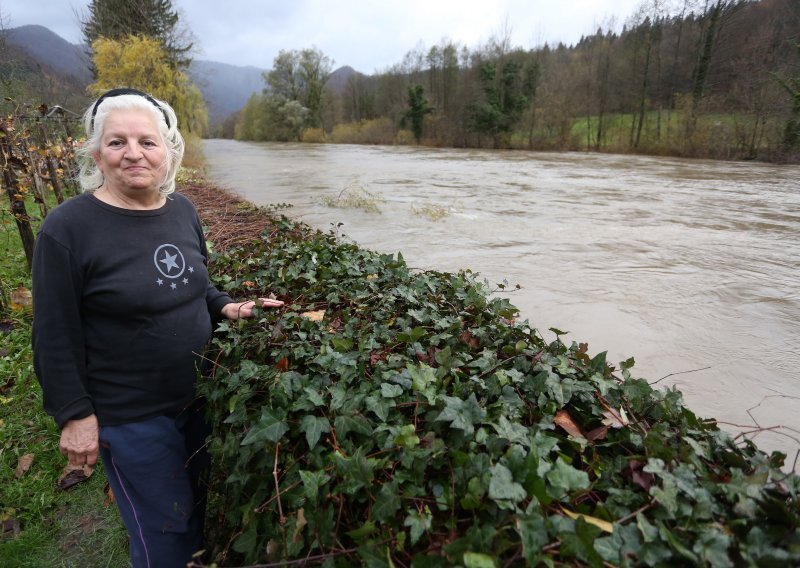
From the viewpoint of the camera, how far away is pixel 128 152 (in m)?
1.77

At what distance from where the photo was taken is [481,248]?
275 inches

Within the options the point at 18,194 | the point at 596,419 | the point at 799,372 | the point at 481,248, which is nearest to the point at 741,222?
the point at 481,248

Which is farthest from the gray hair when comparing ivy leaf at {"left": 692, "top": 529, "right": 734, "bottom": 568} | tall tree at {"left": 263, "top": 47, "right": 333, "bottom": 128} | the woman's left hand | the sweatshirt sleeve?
tall tree at {"left": 263, "top": 47, "right": 333, "bottom": 128}

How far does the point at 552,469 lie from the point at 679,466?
37 centimetres

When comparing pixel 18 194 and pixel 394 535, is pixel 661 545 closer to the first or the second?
pixel 394 535

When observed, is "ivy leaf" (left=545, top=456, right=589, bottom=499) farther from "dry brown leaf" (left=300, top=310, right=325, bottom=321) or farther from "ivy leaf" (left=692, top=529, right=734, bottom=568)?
"dry brown leaf" (left=300, top=310, right=325, bottom=321)

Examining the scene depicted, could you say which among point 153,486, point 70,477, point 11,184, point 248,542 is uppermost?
point 11,184

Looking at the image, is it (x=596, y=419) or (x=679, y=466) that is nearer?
(x=679, y=466)

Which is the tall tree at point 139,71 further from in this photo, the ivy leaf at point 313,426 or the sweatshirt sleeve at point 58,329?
the ivy leaf at point 313,426

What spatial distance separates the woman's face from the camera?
1768 millimetres

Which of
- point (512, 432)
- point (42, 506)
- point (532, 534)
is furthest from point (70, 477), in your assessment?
point (532, 534)

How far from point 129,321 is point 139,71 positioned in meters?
23.6

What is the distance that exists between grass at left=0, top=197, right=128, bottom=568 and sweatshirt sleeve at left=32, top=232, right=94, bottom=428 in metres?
1.23

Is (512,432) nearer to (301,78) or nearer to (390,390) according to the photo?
(390,390)
